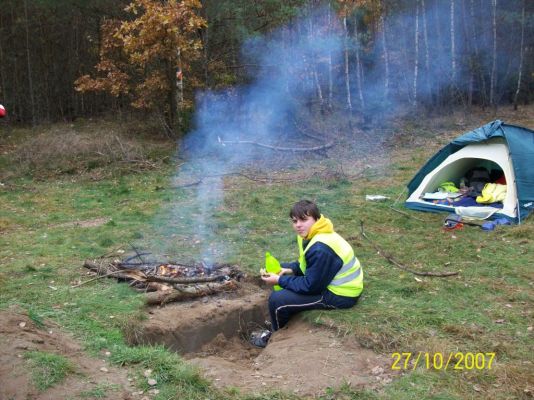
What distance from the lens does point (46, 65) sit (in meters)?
17.5

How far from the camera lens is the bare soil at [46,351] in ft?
10.9

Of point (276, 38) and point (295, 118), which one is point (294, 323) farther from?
point (276, 38)

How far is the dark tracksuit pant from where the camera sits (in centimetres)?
450

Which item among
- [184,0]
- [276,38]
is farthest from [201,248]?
[276,38]

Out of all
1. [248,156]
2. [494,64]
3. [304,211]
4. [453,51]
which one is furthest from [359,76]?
[304,211]

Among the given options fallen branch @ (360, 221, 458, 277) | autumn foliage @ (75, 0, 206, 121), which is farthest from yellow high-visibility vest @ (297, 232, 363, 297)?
autumn foliage @ (75, 0, 206, 121)

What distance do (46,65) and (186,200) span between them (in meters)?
10.9

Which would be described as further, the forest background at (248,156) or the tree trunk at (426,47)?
the tree trunk at (426,47)

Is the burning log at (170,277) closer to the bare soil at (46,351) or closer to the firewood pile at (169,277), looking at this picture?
the firewood pile at (169,277)

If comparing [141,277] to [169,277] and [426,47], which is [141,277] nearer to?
[169,277]

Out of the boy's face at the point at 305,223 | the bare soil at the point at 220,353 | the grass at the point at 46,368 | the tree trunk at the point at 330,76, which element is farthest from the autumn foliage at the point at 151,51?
the grass at the point at 46,368

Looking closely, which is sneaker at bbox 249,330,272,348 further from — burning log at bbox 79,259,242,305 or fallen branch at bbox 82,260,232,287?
fallen branch at bbox 82,260,232,287

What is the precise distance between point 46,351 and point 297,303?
201cm
